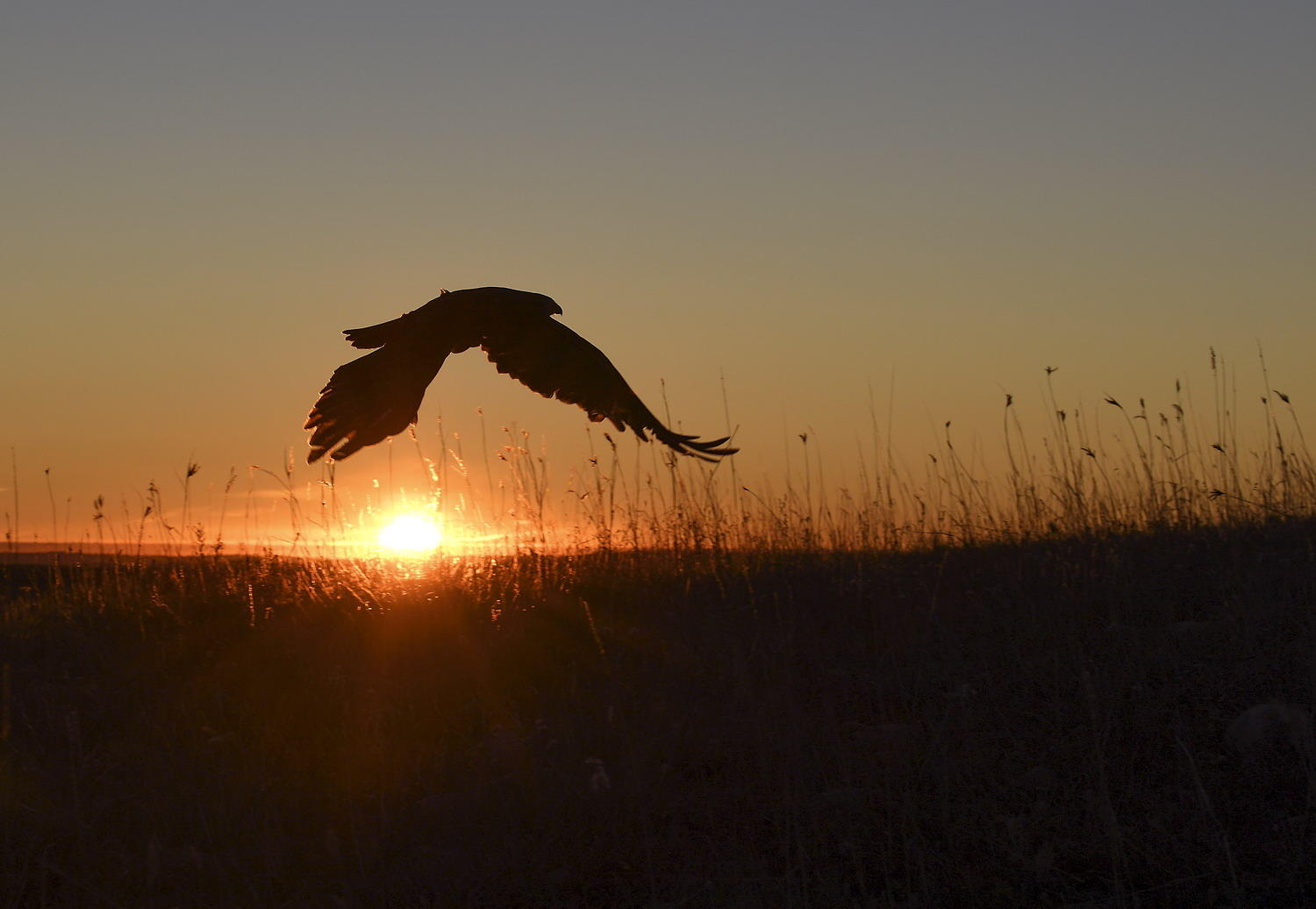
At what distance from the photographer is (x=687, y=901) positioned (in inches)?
96.7

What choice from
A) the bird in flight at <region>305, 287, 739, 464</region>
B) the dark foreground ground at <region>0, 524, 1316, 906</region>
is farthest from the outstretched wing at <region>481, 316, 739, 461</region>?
the dark foreground ground at <region>0, 524, 1316, 906</region>

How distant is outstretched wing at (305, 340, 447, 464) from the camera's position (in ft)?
15.9

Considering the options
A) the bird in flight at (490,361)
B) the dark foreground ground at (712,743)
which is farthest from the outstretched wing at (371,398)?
the dark foreground ground at (712,743)

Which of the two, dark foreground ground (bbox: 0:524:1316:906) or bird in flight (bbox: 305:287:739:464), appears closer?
dark foreground ground (bbox: 0:524:1316:906)

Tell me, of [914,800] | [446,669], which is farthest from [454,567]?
[914,800]

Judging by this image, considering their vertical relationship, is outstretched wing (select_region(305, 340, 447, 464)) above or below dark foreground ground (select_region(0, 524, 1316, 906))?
above

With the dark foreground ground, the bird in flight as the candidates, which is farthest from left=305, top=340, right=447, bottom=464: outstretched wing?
the dark foreground ground

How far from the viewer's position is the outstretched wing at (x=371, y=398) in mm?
4855

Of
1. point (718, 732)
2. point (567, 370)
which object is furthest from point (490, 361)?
point (718, 732)

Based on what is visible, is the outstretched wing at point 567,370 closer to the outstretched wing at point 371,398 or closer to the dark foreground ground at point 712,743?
the outstretched wing at point 371,398

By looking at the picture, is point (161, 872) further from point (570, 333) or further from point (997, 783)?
point (570, 333)

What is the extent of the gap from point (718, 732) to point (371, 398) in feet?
8.43

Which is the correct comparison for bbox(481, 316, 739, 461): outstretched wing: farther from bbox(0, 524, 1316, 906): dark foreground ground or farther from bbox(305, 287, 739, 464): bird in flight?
bbox(0, 524, 1316, 906): dark foreground ground

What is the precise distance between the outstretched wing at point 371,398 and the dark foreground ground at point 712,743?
0.79 meters
